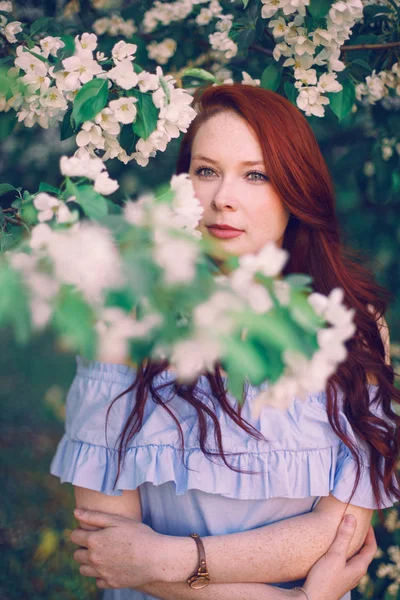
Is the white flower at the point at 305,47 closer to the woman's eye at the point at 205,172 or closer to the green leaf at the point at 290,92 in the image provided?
the green leaf at the point at 290,92

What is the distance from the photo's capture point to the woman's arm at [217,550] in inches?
66.1

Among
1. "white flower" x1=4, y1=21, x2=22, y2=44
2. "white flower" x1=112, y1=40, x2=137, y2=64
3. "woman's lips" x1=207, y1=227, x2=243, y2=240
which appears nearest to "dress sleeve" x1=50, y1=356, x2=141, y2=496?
"woman's lips" x1=207, y1=227, x2=243, y2=240

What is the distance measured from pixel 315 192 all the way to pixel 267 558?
1141mm

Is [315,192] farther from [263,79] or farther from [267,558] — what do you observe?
[267,558]

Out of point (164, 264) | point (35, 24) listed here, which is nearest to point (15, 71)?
point (35, 24)

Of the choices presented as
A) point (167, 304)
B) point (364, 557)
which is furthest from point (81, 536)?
point (167, 304)

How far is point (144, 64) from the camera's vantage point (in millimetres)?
2520

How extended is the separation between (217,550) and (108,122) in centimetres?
120

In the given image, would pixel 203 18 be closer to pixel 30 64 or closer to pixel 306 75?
pixel 306 75

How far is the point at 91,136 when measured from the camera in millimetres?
1583

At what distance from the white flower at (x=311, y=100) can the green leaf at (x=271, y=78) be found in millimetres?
117

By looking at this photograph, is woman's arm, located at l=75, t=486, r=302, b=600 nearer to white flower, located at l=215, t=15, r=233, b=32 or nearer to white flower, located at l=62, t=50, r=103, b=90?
white flower, located at l=62, t=50, r=103, b=90

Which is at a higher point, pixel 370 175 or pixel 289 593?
pixel 370 175

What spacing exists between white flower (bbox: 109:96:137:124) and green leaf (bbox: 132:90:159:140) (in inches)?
0.7
